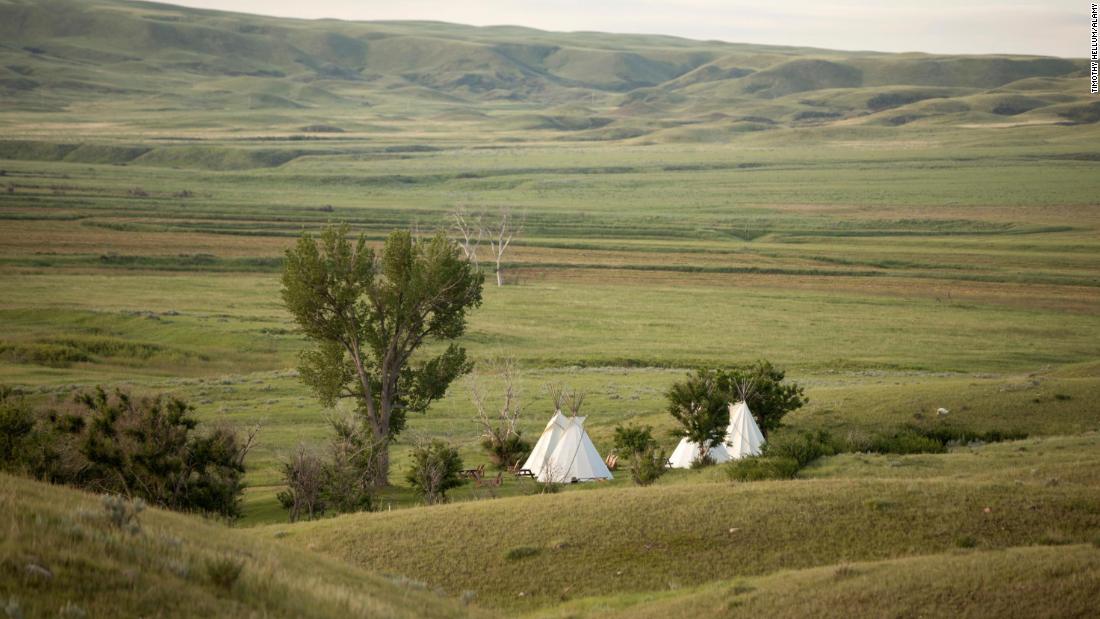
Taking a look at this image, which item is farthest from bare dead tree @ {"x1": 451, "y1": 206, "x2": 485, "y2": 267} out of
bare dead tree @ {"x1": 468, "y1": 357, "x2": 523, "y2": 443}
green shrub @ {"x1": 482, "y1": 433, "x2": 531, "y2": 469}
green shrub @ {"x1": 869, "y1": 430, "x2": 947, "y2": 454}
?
green shrub @ {"x1": 869, "y1": 430, "x2": 947, "y2": 454}

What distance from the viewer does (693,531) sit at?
2131cm

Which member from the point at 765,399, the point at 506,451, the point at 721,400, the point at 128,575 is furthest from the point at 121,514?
the point at 765,399

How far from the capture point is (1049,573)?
51.1ft

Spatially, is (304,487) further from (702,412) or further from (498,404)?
(498,404)

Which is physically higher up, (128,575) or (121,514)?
(128,575)

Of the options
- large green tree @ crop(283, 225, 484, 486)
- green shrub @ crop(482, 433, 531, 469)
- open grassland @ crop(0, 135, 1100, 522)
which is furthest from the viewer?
open grassland @ crop(0, 135, 1100, 522)

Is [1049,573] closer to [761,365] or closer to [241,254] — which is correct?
[761,365]

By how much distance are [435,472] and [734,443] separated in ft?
38.6

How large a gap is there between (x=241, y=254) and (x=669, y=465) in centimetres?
7095

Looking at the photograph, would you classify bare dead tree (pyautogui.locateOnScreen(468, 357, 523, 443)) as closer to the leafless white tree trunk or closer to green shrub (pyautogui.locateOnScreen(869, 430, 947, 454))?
green shrub (pyautogui.locateOnScreen(869, 430, 947, 454))

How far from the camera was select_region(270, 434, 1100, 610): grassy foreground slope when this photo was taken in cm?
1952

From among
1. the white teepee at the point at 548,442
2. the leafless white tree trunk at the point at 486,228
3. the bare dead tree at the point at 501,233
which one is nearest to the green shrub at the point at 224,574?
the white teepee at the point at 548,442

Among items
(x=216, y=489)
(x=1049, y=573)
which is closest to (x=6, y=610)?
(x=1049, y=573)

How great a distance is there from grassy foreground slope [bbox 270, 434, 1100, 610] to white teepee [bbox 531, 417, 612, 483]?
32.0 feet
